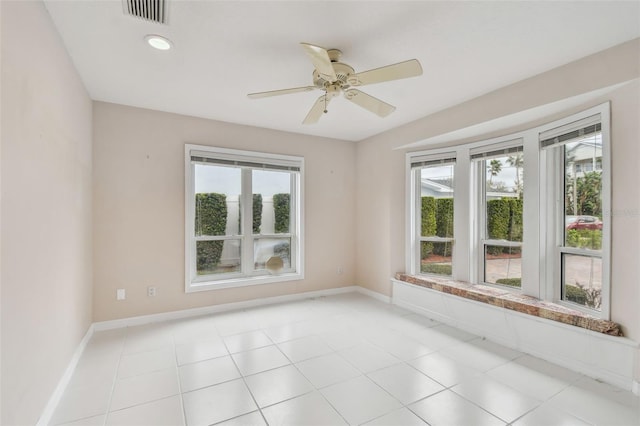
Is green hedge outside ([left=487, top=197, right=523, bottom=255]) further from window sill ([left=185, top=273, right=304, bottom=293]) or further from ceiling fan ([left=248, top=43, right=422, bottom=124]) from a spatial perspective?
window sill ([left=185, top=273, right=304, bottom=293])

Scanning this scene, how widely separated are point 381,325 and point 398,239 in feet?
4.50

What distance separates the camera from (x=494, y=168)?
3580mm

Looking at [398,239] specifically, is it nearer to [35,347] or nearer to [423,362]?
[423,362]

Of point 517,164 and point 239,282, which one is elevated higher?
point 517,164

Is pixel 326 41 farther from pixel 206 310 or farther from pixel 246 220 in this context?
pixel 206 310

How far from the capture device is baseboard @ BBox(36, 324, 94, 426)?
71.7 inches

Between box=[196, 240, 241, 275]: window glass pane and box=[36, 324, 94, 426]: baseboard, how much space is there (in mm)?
1396

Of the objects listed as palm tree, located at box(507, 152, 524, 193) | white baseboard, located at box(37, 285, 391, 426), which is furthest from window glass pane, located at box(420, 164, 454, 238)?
white baseboard, located at box(37, 285, 391, 426)

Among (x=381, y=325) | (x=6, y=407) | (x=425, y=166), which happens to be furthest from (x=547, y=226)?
(x=6, y=407)

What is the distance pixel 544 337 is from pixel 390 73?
2.69 m

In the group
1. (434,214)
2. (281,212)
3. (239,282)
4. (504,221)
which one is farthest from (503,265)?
(239,282)

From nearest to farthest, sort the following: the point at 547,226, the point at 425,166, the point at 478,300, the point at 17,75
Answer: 1. the point at 17,75
2. the point at 547,226
3. the point at 478,300
4. the point at 425,166

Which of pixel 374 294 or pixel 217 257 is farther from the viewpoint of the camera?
pixel 374 294

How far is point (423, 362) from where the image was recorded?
8.67 ft
